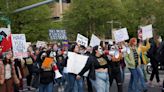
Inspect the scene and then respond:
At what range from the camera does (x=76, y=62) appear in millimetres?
11461

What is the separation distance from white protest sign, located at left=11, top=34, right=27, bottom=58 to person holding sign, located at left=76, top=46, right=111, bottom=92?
204 cm

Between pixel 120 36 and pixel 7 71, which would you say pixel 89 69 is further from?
pixel 120 36

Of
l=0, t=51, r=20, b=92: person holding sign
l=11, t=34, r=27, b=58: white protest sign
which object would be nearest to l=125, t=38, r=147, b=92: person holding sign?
l=11, t=34, r=27, b=58: white protest sign

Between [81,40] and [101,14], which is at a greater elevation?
[81,40]

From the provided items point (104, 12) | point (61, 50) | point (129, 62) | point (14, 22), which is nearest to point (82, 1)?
point (104, 12)

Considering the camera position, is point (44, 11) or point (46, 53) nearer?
point (46, 53)

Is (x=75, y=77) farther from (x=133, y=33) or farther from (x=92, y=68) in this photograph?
(x=133, y=33)

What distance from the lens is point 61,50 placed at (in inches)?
630

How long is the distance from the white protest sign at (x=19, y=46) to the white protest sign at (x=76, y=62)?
155 centimetres

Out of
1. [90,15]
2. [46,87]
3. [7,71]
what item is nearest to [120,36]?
[46,87]

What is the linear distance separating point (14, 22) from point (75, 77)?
33.1 metres

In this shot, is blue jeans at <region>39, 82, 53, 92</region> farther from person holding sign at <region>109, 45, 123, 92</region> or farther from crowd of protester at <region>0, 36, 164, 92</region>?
person holding sign at <region>109, 45, 123, 92</region>

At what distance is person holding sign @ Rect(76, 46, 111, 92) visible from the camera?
36.0 ft

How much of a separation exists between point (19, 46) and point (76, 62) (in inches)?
78.9
